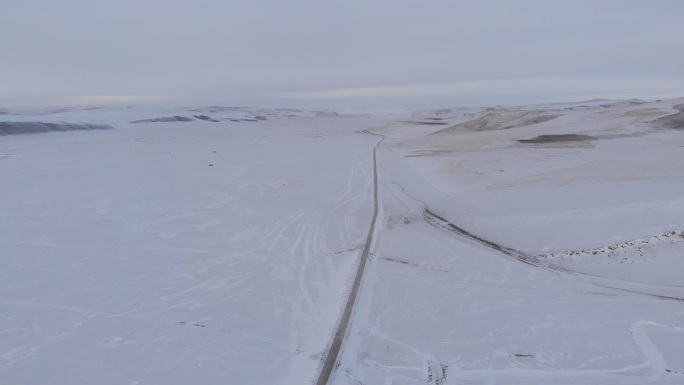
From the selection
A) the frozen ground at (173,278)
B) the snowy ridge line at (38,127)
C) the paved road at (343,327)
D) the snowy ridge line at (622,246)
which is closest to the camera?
the paved road at (343,327)

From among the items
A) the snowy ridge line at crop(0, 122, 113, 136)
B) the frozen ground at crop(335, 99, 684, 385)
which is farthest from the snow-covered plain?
the snowy ridge line at crop(0, 122, 113, 136)

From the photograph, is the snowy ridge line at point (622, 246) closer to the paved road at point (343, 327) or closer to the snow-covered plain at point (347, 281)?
the snow-covered plain at point (347, 281)

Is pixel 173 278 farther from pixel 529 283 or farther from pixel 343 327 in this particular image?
pixel 529 283

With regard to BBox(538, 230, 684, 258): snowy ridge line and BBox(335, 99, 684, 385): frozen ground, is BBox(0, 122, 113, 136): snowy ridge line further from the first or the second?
BBox(538, 230, 684, 258): snowy ridge line

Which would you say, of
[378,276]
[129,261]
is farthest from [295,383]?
[129,261]

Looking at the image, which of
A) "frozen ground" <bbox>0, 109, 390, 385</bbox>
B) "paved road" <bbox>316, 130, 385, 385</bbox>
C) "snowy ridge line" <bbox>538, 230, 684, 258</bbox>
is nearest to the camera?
"paved road" <bbox>316, 130, 385, 385</bbox>

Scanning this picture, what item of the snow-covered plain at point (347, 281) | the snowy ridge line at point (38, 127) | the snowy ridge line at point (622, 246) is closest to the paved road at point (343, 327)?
the snow-covered plain at point (347, 281)

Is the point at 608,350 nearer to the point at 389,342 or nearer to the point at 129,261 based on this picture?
the point at 389,342

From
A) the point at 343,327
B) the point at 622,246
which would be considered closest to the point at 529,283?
the point at 622,246
